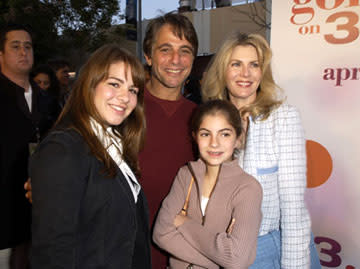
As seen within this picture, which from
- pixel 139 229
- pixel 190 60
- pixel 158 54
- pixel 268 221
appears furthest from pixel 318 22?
pixel 139 229

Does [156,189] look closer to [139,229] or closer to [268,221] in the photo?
[139,229]

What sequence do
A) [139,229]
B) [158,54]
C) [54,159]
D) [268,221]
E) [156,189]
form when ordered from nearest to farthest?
[54,159], [139,229], [268,221], [156,189], [158,54]

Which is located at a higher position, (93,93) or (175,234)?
(93,93)

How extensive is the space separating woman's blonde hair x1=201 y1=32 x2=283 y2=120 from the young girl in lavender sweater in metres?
0.16

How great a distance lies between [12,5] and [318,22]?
541 inches

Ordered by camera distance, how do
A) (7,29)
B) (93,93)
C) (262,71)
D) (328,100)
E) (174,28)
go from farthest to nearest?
(7,29), (328,100), (174,28), (262,71), (93,93)

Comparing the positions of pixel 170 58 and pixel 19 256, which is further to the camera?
pixel 19 256

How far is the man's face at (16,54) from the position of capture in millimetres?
2874

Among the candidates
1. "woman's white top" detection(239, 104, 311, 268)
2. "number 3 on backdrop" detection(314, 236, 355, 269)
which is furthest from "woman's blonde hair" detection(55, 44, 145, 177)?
"number 3 on backdrop" detection(314, 236, 355, 269)

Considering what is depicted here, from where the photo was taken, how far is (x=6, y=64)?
9.57ft

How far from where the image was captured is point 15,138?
108 inches

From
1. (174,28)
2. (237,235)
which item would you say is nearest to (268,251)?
(237,235)

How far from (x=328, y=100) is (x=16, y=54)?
9.25ft

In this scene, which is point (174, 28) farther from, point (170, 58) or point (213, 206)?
point (213, 206)
